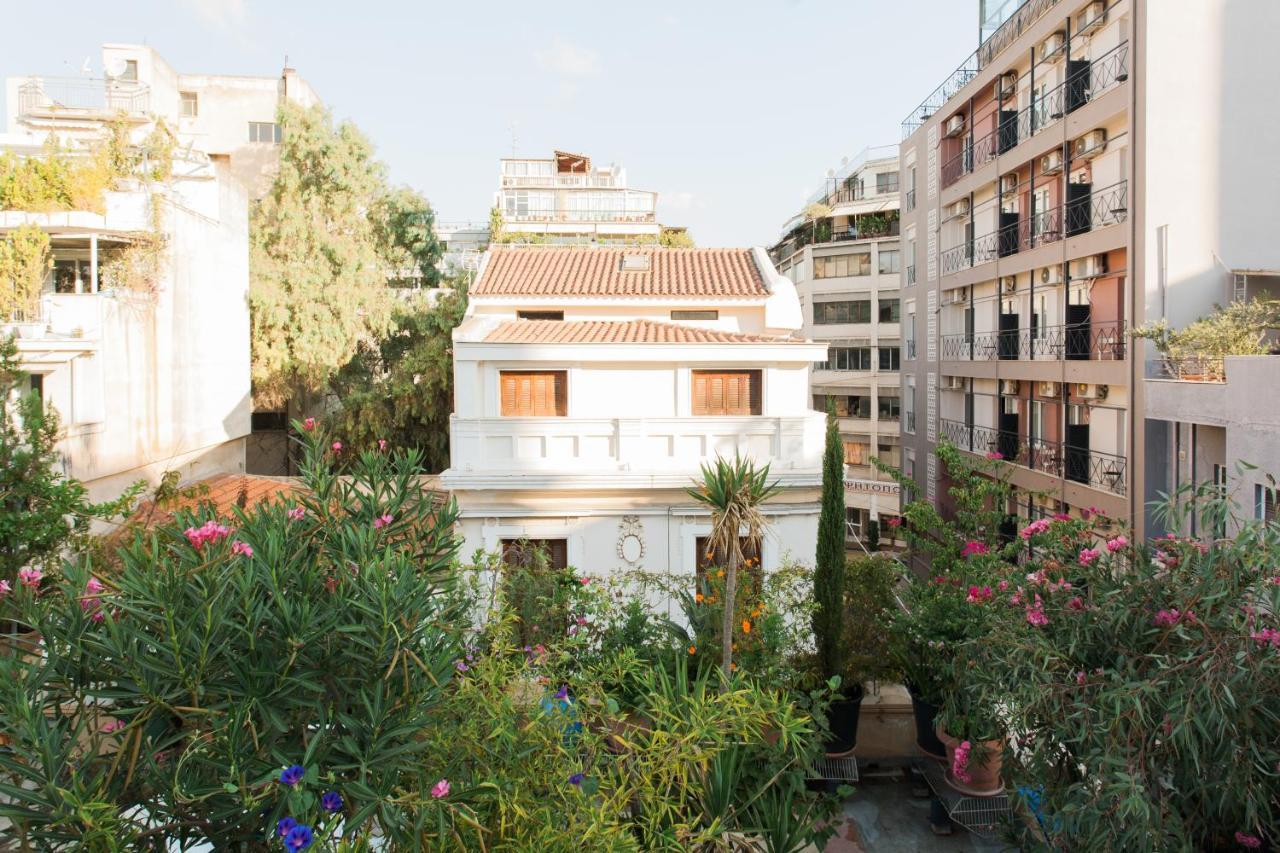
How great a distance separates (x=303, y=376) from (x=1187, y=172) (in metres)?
22.7

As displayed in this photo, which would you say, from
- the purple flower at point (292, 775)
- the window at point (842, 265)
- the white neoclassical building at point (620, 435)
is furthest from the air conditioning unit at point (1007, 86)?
the purple flower at point (292, 775)

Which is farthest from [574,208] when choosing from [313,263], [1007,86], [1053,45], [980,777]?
[980,777]

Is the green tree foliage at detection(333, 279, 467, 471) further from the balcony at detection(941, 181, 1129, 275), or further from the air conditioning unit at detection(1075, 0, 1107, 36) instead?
the air conditioning unit at detection(1075, 0, 1107, 36)

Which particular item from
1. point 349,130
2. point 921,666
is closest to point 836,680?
point 921,666

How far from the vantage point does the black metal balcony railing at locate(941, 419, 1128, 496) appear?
17375 mm

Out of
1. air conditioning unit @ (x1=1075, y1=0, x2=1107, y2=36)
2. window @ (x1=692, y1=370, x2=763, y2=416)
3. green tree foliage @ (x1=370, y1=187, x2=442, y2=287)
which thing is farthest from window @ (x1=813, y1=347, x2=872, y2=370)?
window @ (x1=692, y1=370, x2=763, y2=416)

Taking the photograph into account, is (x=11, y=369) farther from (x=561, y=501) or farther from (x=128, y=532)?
(x=561, y=501)

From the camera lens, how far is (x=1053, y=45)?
20.0 metres

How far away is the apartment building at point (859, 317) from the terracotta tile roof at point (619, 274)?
63.0 ft

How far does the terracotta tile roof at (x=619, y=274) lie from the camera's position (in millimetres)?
17484

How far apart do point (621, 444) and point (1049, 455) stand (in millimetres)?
12142

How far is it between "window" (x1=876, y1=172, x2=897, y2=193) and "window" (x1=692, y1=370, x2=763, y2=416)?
33.0 meters

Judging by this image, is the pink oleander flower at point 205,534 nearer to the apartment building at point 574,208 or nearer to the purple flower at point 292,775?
the purple flower at point 292,775

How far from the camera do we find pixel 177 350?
763 inches
